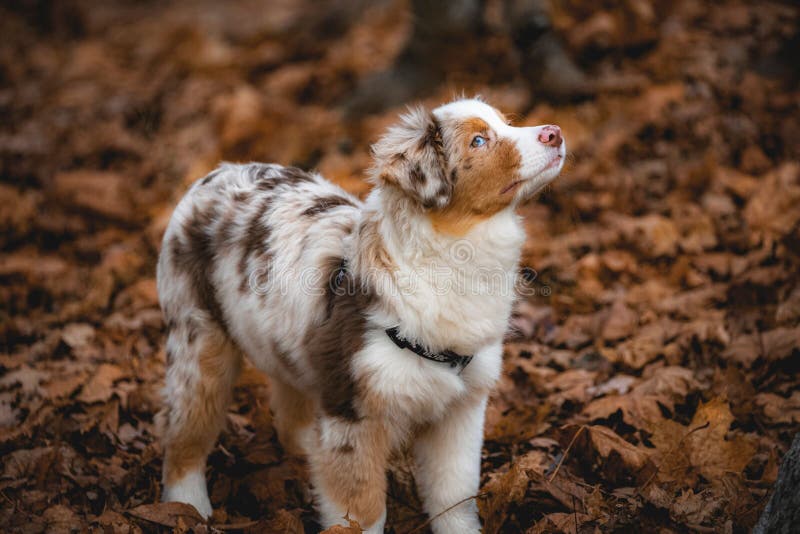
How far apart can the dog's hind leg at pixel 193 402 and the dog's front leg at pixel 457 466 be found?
1157mm

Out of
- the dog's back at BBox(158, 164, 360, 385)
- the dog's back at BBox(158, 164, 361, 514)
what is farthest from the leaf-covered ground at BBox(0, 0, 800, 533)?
the dog's back at BBox(158, 164, 360, 385)

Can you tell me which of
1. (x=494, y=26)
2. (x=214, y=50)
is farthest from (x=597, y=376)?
(x=214, y=50)

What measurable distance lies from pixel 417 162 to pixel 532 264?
269 cm

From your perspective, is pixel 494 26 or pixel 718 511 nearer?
pixel 718 511

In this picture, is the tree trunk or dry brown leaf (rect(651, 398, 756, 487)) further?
dry brown leaf (rect(651, 398, 756, 487))

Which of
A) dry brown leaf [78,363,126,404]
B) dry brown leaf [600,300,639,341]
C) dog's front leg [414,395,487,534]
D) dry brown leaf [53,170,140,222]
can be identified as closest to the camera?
dog's front leg [414,395,487,534]

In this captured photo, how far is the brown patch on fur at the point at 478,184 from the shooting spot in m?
3.06

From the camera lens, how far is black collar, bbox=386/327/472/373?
9.74 ft

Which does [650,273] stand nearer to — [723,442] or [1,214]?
[723,442]

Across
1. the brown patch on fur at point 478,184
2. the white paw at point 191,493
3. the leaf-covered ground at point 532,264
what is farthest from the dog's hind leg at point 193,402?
the brown patch on fur at point 478,184

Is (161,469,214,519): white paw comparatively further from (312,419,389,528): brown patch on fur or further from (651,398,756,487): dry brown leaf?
(651,398,756,487): dry brown leaf

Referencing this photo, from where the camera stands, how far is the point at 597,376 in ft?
13.8

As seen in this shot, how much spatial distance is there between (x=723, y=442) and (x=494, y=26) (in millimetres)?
5384

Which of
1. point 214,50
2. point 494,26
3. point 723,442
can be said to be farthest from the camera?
point 214,50
